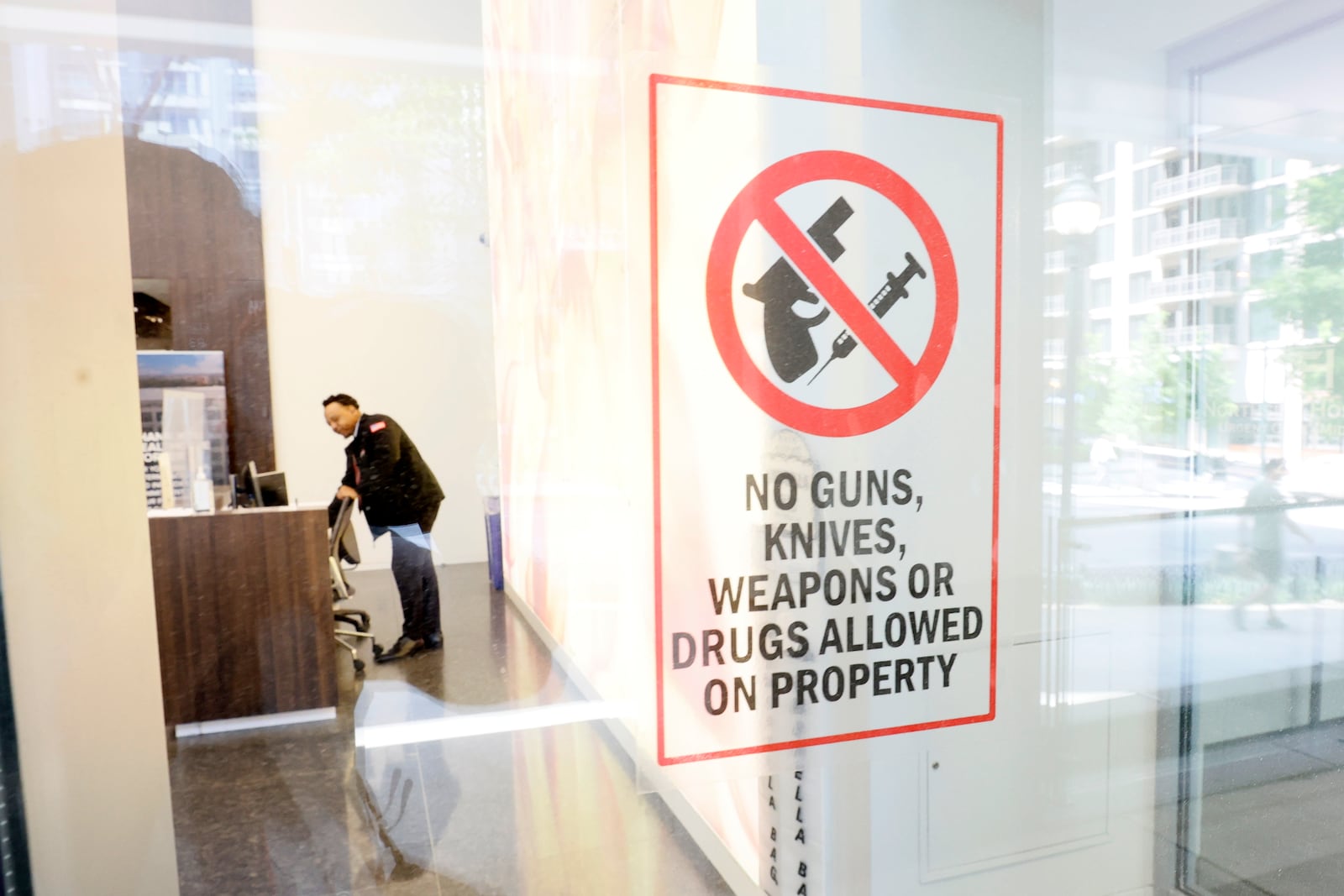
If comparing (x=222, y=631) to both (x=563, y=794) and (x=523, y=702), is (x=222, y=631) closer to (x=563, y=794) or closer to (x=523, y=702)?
(x=523, y=702)

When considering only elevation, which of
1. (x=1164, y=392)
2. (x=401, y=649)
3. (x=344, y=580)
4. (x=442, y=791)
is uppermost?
(x=1164, y=392)

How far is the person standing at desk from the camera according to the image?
1.32m

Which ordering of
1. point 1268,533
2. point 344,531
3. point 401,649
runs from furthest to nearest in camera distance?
1. point 1268,533
2. point 401,649
3. point 344,531

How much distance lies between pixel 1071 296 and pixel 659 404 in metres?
0.86

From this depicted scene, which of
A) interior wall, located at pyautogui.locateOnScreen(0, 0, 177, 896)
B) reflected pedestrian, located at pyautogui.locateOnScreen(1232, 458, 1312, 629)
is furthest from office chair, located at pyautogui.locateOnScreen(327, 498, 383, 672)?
reflected pedestrian, located at pyautogui.locateOnScreen(1232, 458, 1312, 629)

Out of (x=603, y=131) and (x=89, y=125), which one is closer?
(x=89, y=125)

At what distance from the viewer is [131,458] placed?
124cm

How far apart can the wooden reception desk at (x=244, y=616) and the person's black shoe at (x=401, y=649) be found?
0.10m

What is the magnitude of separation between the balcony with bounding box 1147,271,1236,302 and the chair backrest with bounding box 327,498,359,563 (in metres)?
1.51

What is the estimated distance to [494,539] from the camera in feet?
4.79

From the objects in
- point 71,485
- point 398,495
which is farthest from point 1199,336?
point 71,485

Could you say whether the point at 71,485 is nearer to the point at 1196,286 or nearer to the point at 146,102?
the point at 146,102

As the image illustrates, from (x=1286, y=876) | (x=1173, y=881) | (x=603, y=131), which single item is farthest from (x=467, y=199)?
Result: (x=1286, y=876)

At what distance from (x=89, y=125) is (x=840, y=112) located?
1.11 metres
